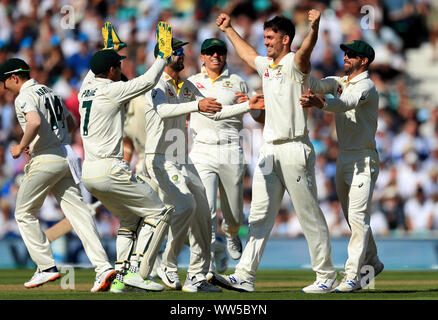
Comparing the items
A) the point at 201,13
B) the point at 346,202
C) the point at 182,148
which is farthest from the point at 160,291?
the point at 201,13

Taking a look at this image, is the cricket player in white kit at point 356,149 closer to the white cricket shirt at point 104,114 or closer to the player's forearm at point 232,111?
the player's forearm at point 232,111

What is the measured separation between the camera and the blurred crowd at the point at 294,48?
16.5m

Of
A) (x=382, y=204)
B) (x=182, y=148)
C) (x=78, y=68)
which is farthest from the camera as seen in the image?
(x=78, y=68)

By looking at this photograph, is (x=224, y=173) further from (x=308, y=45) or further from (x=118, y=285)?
(x=308, y=45)

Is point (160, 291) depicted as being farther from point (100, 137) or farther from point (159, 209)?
point (100, 137)

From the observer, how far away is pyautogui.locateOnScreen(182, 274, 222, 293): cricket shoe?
970 centimetres

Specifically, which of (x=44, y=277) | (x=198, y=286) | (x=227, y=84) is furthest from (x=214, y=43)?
(x=44, y=277)

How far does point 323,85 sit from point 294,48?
29.0ft

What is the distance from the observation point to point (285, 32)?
30.6 feet

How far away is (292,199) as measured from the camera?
370 inches

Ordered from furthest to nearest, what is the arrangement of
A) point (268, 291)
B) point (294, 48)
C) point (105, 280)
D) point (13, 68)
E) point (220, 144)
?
point (294, 48) → point (220, 144) → point (13, 68) → point (268, 291) → point (105, 280)

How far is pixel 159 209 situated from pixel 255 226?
38.4 inches

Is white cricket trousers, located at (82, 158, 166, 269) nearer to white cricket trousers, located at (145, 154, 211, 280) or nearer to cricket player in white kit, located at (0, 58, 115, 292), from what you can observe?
white cricket trousers, located at (145, 154, 211, 280)
